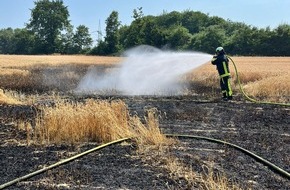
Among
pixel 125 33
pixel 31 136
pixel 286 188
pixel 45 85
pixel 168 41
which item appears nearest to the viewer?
pixel 286 188

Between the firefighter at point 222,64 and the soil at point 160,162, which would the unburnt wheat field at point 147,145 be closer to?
the soil at point 160,162

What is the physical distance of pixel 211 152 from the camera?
629 centimetres

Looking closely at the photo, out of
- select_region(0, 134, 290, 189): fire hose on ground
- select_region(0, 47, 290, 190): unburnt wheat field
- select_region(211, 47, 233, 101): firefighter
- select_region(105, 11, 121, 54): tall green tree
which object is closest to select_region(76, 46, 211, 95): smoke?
select_region(211, 47, 233, 101): firefighter

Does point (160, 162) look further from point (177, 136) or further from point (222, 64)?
point (222, 64)

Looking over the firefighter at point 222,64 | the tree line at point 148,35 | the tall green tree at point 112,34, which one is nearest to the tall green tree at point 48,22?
the tree line at point 148,35

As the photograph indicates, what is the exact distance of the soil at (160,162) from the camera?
16.1ft

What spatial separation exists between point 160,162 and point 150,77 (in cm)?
1220

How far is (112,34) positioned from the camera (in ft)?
194

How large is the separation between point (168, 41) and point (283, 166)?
47115 mm

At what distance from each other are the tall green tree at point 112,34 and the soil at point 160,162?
162ft

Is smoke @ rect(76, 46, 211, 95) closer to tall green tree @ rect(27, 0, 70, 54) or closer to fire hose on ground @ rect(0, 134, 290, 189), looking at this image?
fire hose on ground @ rect(0, 134, 290, 189)

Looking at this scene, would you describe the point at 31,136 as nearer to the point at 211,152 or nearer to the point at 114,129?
the point at 114,129

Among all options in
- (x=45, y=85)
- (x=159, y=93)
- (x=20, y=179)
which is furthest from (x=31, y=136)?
(x=45, y=85)

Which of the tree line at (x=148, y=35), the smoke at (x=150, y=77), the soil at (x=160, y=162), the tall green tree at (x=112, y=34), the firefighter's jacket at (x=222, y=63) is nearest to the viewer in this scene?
the soil at (x=160, y=162)
